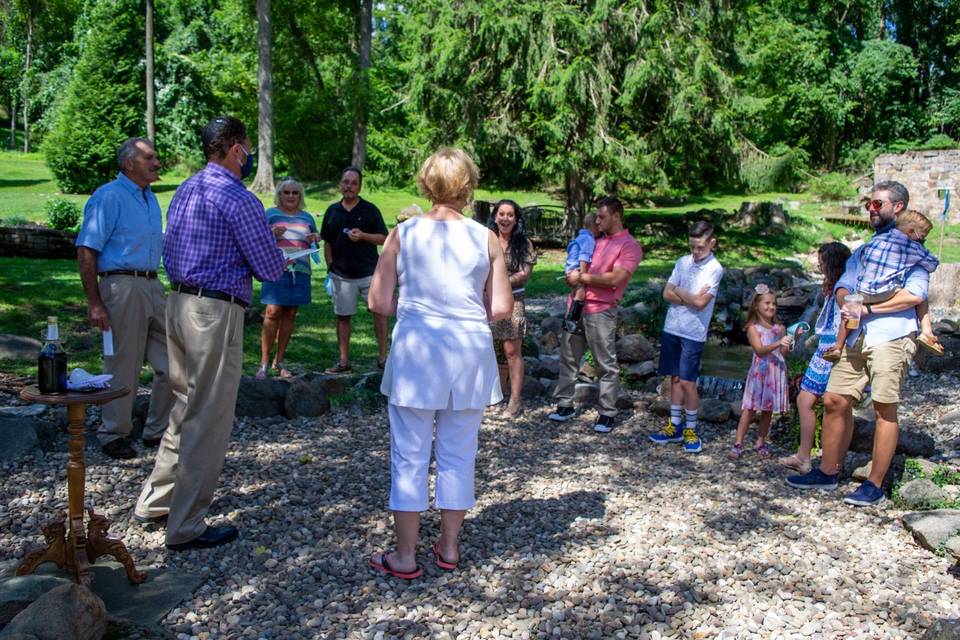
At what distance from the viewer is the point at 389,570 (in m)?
4.08

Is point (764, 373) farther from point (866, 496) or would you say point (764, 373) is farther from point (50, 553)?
point (50, 553)

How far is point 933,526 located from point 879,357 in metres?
0.95

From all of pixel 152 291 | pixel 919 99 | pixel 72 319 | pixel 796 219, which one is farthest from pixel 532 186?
pixel 152 291

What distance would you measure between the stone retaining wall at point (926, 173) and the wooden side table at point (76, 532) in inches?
1084

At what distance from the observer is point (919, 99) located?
4184cm

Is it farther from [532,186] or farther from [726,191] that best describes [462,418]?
[726,191]

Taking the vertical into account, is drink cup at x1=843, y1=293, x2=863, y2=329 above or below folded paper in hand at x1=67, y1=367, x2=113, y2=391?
above

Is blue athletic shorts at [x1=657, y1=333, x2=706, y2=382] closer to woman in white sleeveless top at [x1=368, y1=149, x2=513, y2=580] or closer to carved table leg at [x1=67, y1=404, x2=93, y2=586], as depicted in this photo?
woman in white sleeveless top at [x1=368, y1=149, x2=513, y2=580]

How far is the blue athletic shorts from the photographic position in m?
6.33

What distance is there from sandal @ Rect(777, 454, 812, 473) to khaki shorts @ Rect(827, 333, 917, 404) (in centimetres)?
86

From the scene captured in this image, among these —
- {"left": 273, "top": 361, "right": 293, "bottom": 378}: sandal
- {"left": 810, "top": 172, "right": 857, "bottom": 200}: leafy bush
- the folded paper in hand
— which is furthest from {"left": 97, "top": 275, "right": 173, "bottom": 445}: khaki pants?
{"left": 810, "top": 172, "right": 857, "bottom": 200}: leafy bush

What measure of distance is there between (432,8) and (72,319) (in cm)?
1441

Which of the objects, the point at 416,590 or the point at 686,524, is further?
the point at 686,524

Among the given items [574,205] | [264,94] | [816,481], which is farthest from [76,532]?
[264,94]
